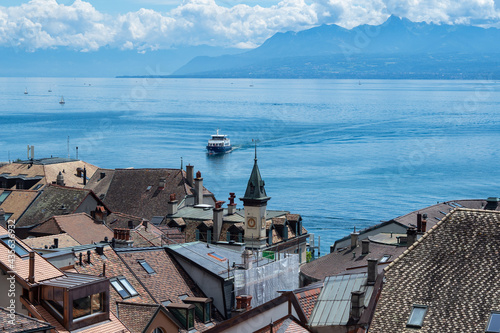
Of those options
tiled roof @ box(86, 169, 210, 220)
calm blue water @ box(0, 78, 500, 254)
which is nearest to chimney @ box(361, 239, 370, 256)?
tiled roof @ box(86, 169, 210, 220)

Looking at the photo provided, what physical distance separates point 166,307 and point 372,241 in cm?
2101

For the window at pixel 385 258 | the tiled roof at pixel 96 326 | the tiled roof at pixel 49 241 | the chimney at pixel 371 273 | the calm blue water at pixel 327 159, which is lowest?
the calm blue water at pixel 327 159

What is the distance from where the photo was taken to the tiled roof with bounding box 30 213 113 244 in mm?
41875

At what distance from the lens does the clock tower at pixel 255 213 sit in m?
52.9

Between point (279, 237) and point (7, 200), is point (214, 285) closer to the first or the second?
point (279, 237)

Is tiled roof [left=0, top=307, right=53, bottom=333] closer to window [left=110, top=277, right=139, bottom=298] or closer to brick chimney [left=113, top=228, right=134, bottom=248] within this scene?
window [left=110, top=277, right=139, bottom=298]

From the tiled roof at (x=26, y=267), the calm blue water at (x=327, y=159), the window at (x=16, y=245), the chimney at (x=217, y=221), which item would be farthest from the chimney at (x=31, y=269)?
the calm blue water at (x=327, y=159)

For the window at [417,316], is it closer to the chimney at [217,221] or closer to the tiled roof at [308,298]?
the tiled roof at [308,298]

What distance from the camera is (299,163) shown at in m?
138

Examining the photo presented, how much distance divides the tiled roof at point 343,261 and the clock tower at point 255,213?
20.2 ft

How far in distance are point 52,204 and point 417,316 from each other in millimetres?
41743

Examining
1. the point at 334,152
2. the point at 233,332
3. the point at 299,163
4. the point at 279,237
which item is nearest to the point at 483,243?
the point at 233,332

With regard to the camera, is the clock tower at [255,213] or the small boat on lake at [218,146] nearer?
the clock tower at [255,213]

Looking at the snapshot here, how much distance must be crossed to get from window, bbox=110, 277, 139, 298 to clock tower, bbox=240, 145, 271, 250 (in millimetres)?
23536
